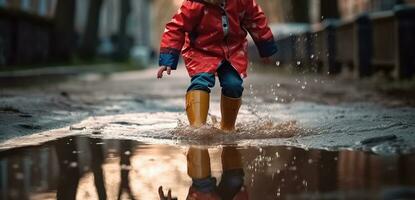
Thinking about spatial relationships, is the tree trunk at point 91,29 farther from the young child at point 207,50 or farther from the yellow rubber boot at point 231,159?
the yellow rubber boot at point 231,159

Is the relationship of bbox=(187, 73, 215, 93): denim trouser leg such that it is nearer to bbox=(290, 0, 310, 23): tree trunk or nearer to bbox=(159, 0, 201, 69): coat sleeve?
bbox=(159, 0, 201, 69): coat sleeve

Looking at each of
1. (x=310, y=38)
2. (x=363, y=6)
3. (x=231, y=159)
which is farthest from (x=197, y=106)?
(x=363, y=6)

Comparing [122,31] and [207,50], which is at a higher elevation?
[122,31]

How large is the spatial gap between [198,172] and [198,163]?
0.30m

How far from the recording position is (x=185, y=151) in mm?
4957

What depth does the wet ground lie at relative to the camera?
3621 mm

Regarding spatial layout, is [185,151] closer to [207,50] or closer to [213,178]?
[213,178]

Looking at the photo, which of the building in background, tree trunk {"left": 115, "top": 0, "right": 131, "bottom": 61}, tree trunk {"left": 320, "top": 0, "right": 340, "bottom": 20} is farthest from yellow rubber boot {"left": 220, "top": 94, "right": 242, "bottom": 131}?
tree trunk {"left": 115, "top": 0, "right": 131, "bottom": 61}

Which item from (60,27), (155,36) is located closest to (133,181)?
(60,27)

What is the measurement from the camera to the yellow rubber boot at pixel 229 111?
600 centimetres

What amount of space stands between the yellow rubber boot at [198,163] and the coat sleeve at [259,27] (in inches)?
59.2

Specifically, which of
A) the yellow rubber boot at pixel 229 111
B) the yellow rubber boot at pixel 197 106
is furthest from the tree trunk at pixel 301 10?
the yellow rubber boot at pixel 197 106

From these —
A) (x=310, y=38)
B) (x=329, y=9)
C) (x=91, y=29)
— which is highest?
(x=329, y=9)

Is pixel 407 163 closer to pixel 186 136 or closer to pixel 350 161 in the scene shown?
pixel 350 161
